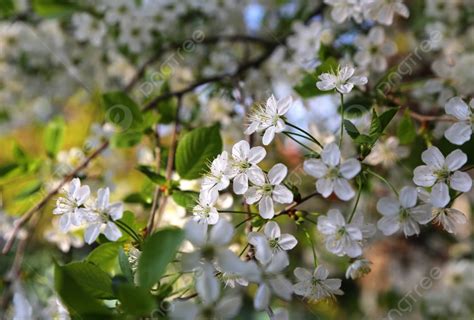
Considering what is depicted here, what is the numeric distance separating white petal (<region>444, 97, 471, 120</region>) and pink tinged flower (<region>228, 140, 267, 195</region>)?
29 centimetres

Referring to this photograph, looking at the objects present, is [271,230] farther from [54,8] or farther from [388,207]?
[54,8]

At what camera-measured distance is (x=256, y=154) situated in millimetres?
738

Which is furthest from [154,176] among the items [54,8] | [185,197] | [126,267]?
[54,8]

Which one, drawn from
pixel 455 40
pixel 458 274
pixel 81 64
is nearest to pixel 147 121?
pixel 81 64

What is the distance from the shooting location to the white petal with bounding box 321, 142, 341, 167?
26.8 inches

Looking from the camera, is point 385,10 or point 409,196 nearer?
point 409,196

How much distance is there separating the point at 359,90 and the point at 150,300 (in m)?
0.66

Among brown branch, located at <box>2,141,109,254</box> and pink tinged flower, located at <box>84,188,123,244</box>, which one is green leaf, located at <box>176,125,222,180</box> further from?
brown branch, located at <box>2,141,109,254</box>

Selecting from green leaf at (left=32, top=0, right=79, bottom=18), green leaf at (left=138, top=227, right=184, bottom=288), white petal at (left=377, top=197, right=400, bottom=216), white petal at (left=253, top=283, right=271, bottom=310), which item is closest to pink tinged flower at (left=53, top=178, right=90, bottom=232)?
green leaf at (left=138, top=227, right=184, bottom=288)

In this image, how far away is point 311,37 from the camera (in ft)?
4.31

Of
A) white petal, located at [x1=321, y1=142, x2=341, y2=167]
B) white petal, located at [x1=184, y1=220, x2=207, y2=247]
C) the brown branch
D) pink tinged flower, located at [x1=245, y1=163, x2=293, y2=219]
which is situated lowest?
the brown branch

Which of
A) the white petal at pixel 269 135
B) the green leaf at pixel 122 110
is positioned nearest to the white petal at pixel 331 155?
the white petal at pixel 269 135

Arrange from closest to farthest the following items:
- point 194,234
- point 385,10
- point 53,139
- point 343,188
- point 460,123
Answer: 1. point 194,234
2. point 343,188
3. point 460,123
4. point 385,10
5. point 53,139

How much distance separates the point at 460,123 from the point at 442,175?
0.32 feet
